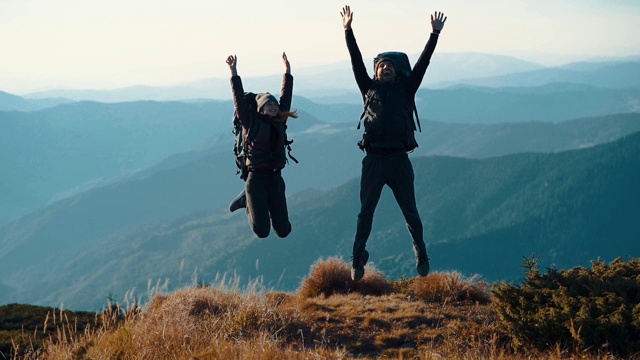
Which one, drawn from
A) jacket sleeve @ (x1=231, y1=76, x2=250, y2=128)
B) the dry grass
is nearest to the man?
the dry grass

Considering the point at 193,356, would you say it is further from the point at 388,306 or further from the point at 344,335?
the point at 388,306

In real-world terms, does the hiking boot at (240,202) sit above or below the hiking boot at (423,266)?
above

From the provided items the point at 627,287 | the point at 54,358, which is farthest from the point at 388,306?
the point at 54,358

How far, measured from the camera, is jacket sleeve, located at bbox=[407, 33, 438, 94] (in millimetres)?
12766

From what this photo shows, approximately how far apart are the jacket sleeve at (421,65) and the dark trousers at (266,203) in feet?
9.38

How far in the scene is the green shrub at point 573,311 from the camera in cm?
999

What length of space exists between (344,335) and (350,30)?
205 inches

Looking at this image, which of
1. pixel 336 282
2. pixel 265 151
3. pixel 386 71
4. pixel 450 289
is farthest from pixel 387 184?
pixel 336 282

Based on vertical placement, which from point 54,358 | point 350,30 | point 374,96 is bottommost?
point 54,358

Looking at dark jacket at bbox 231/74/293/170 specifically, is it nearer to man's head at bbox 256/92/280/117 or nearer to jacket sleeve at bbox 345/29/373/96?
man's head at bbox 256/92/280/117

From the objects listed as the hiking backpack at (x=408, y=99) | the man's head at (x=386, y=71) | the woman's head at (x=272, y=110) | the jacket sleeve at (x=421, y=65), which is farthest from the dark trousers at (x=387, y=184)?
the woman's head at (x=272, y=110)

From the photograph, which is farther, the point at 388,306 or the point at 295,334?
the point at 388,306

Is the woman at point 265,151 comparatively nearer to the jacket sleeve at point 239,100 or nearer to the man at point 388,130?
the jacket sleeve at point 239,100

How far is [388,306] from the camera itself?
14156 mm
